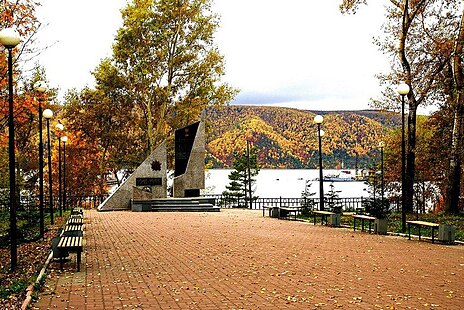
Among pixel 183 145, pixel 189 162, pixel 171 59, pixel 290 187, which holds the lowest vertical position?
pixel 290 187

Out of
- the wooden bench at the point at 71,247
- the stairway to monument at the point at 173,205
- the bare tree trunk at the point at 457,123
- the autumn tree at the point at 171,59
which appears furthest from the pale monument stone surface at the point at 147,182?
the wooden bench at the point at 71,247

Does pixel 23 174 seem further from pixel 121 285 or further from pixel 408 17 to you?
pixel 121 285

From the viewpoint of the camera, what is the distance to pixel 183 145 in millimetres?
32562

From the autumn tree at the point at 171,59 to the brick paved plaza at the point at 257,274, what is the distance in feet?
81.7

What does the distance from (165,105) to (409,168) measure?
20286 mm

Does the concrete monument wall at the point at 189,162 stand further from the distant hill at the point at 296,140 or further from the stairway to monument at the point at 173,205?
the distant hill at the point at 296,140

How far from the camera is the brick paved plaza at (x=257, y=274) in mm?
7359

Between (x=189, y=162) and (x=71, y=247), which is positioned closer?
(x=71, y=247)

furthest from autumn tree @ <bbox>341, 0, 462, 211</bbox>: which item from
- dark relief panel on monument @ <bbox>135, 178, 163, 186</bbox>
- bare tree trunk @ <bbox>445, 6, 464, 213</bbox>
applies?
dark relief panel on monument @ <bbox>135, 178, 163, 186</bbox>

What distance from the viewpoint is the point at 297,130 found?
73.1 metres

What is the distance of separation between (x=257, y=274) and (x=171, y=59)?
31936 millimetres

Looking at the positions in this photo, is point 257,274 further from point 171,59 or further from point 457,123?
point 171,59

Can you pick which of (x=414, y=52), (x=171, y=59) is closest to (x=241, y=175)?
(x=171, y=59)

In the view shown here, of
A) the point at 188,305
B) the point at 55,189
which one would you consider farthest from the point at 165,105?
the point at 188,305
